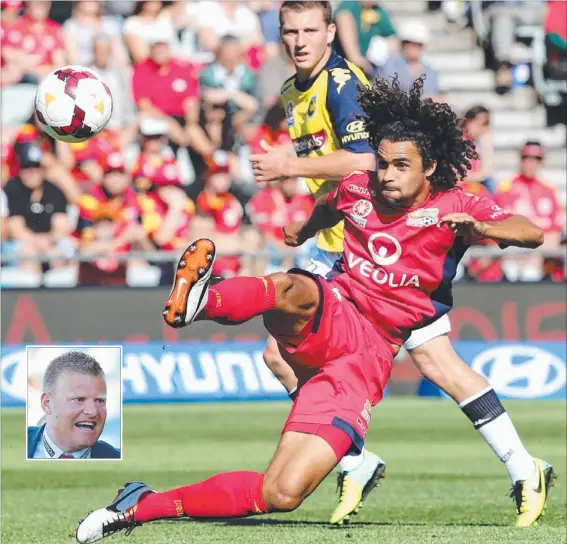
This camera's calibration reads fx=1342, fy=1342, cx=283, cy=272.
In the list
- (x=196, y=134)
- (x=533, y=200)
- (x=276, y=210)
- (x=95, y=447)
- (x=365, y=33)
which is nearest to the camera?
(x=95, y=447)

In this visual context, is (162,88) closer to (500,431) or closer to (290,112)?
(290,112)

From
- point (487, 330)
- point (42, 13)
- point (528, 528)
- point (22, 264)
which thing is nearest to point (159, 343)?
point (22, 264)

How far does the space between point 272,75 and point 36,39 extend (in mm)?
2855

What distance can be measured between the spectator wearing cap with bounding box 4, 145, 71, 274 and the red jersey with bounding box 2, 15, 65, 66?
5.71ft

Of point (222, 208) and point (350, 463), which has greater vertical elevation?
point (222, 208)

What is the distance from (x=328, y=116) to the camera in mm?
8109

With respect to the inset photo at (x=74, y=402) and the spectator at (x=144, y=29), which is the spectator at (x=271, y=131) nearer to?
the spectator at (x=144, y=29)

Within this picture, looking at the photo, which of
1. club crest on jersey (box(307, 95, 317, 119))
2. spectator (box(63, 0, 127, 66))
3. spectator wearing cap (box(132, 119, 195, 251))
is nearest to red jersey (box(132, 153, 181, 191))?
spectator wearing cap (box(132, 119, 195, 251))

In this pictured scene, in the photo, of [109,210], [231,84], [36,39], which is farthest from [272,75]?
[109,210]

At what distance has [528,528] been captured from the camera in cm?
747

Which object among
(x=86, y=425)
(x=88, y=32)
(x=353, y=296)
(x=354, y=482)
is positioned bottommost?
(x=354, y=482)

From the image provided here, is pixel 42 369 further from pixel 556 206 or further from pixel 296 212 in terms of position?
pixel 556 206

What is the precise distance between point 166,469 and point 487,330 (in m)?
5.38

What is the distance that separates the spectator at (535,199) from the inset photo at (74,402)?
976 centimetres
